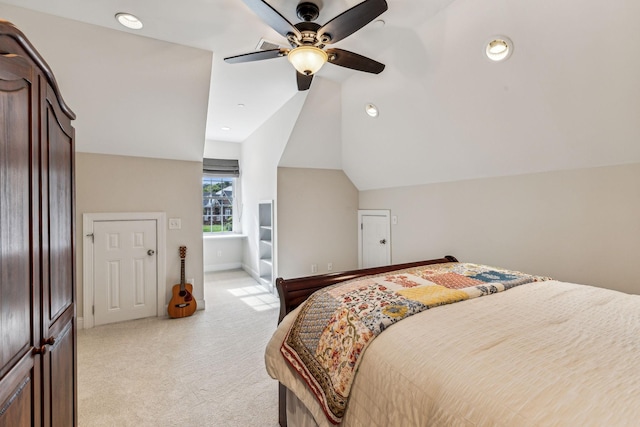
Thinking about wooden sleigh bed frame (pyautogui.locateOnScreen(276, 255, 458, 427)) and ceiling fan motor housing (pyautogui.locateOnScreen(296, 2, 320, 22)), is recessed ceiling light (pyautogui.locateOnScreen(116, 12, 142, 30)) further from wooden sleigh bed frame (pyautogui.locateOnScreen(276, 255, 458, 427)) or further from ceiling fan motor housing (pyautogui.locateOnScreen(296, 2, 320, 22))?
wooden sleigh bed frame (pyautogui.locateOnScreen(276, 255, 458, 427))

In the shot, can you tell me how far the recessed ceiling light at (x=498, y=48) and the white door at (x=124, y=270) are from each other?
3857 mm

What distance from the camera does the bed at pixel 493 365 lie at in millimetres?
786

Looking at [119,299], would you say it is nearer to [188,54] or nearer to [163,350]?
[163,350]

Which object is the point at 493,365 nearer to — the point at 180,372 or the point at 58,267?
the point at 58,267

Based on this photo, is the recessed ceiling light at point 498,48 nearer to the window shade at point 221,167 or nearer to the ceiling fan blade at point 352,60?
the ceiling fan blade at point 352,60

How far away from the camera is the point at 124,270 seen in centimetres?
338

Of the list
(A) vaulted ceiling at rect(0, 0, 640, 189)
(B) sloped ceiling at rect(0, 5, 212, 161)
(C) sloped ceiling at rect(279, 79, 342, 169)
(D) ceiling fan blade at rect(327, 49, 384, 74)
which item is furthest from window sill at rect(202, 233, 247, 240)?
(D) ceiling fan blade at rect(327, 49, 384, 74)

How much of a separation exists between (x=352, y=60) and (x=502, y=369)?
6.60ft

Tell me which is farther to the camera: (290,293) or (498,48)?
(498,48)

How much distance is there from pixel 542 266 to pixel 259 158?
4.18 metres

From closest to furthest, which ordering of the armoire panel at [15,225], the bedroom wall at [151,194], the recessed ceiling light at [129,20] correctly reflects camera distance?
the armoire panel at [15,225] < the recessed ceiling light at [129,20] < the bedroom wall at [151,194]

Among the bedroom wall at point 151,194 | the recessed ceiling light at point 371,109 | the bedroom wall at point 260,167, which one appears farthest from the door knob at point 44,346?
the recessed ceiling light at point 371,109

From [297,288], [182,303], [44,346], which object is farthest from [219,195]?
[44,346]

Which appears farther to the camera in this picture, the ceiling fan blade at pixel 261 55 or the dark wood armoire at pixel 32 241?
the ceiling fan blade at pixel 261 55
